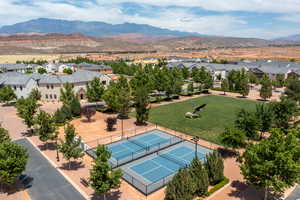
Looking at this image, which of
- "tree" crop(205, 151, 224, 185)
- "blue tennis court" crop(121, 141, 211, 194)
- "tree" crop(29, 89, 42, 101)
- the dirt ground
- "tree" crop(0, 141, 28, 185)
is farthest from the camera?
"tree" crop(29, 89, 42, 101)

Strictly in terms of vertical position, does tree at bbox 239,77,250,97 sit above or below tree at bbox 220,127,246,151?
above

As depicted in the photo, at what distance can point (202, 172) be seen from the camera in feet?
72.9

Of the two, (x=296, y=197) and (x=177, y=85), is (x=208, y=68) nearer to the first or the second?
(x=177, y=85)

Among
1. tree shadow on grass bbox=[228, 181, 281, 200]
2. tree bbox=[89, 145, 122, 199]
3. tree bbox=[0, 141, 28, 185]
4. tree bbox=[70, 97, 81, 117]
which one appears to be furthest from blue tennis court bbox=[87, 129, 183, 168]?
tree bbox=[70, 97, 81, 117]

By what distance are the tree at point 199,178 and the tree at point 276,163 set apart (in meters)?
4.01

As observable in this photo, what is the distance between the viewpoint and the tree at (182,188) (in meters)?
19.6

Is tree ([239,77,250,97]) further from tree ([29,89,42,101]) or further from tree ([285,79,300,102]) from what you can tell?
tree ([29,89,42,101])

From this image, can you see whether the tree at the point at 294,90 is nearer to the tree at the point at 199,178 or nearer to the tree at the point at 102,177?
the tree at the point at 199,178

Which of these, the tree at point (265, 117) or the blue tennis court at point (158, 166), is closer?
the blue tennis court at point (158, 166)

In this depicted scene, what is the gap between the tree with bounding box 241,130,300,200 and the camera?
18516 mm

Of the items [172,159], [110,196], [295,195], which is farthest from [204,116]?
[110,196]

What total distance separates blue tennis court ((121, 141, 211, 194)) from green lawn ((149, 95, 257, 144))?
5.99 metres

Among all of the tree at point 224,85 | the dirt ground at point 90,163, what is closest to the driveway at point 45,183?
the dirt ground at point 90,163

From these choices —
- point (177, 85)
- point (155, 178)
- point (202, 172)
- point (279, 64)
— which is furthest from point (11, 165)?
point (279, 64)
